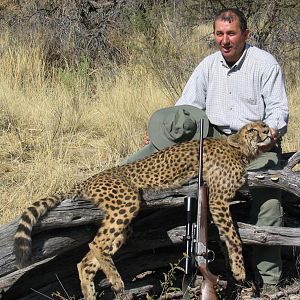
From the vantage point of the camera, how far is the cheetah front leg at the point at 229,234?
4.13 metres

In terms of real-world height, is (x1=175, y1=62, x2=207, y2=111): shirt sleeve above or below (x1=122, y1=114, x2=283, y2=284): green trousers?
above

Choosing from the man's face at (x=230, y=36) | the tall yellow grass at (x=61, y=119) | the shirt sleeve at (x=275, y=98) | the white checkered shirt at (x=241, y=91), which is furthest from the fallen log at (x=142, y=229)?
the tall yellow grass at (x=61, y=119)

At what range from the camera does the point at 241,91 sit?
4.69 metres

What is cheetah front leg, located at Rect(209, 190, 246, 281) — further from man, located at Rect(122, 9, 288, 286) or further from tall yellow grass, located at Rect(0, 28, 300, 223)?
tall yellow grass, located at Rect(0, 28, 300, 223)

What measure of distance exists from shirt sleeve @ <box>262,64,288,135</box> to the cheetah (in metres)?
0.17

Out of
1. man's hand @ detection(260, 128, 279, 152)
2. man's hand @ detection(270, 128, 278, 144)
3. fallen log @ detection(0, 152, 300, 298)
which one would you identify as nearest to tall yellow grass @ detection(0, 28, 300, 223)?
fallen log @ detection(0, 152, 300, 298)

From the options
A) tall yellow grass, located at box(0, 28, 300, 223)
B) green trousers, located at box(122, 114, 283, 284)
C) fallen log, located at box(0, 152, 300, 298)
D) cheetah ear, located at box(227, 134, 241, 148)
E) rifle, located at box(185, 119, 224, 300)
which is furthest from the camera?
tall yellow grass, located at box(0, 28, 300, 223)

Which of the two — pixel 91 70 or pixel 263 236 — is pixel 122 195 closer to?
pixel 263 236

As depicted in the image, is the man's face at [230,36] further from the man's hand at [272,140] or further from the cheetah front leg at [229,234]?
the cheetah front leg at [229,234]

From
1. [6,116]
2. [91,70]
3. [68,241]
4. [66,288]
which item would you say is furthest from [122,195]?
[91,70]

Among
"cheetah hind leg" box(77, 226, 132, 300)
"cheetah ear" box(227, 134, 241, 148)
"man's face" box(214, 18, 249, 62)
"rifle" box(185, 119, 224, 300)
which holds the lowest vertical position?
"cheetah hind leg" box(77, 226, 132, 300)

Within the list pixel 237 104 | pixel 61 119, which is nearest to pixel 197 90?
pixel 237 104

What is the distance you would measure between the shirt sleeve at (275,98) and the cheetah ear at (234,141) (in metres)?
0.26

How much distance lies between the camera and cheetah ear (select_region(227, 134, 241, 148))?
4449 millimetres
